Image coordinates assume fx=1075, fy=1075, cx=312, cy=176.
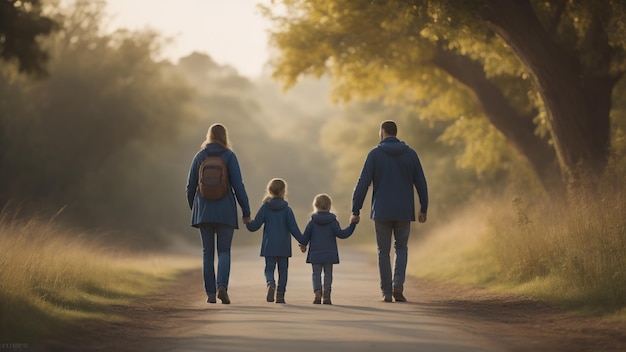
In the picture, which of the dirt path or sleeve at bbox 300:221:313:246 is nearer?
the dirt path

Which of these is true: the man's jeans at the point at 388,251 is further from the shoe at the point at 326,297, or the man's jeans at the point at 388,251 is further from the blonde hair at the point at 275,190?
the blonde hair at the point at 275,190

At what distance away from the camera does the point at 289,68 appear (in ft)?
79.7

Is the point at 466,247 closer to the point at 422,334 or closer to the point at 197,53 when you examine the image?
the point at 422,334

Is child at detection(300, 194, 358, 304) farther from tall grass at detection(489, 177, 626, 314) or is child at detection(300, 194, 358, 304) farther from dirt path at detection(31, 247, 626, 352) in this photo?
tall grass at detection(489, 177, 626, 314)

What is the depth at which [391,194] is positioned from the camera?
13.7 m

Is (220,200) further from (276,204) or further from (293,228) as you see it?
(293,228)

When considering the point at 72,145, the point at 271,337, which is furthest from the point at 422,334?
the point at 72,145

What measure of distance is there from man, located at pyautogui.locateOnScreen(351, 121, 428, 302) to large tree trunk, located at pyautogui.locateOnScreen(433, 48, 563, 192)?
10968 millimetres

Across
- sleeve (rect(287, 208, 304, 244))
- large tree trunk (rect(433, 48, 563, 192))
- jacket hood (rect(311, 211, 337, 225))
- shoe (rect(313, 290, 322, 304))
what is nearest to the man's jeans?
jacket hood (rect(311, 211, 337, 225))

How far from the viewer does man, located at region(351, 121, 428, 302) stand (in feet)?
44.9

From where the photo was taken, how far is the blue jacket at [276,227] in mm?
13828

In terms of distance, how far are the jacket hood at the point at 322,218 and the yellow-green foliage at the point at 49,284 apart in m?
2.88

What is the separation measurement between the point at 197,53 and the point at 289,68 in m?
69.5

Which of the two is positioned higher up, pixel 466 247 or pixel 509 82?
pixel 509 82
